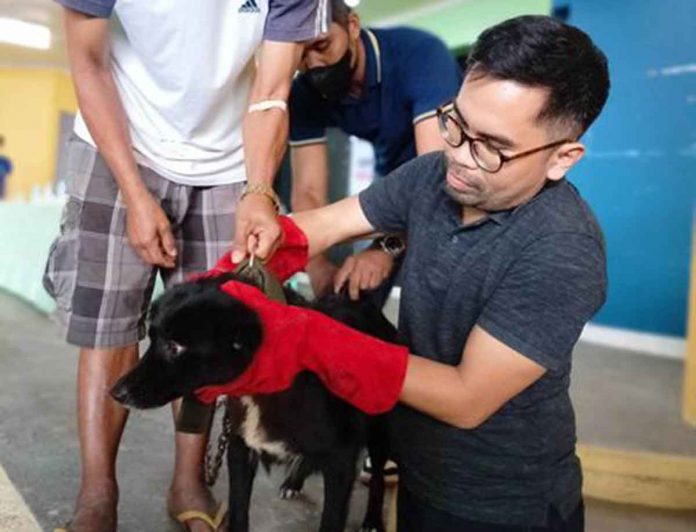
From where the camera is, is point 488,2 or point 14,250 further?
point 488,2

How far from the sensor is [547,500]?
1.04 m

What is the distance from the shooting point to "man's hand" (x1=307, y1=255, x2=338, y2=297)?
1.53 meters

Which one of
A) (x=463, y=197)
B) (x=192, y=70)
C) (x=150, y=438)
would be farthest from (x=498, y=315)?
(x=150, y=438)

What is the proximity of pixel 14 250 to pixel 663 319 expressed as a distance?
4.13 meters

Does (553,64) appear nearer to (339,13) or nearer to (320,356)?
(320,356)

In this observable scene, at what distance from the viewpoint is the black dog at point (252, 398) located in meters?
0.80

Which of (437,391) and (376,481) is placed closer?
(437,391)

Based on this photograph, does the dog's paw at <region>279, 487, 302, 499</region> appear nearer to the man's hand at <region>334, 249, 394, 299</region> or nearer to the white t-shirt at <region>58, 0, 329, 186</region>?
the man's hand at <region>334, 249, 394, 299</region>

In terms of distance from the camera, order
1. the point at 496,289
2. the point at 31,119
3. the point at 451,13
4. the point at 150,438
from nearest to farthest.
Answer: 1. the point at 496,289
2. the point at 150,438
3. the point at 451,13
4. the point at 31,119

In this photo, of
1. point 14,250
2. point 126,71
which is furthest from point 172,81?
point 14,250

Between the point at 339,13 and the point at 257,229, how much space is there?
65 centimetres

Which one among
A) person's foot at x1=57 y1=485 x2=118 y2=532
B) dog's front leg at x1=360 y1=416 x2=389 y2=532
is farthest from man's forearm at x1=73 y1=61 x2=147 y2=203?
dog's front leg at x1=360 y1=416 x2=389 y2=532

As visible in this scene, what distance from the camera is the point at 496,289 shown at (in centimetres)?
92

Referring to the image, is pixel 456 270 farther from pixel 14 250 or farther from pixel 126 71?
pixel 14 250
